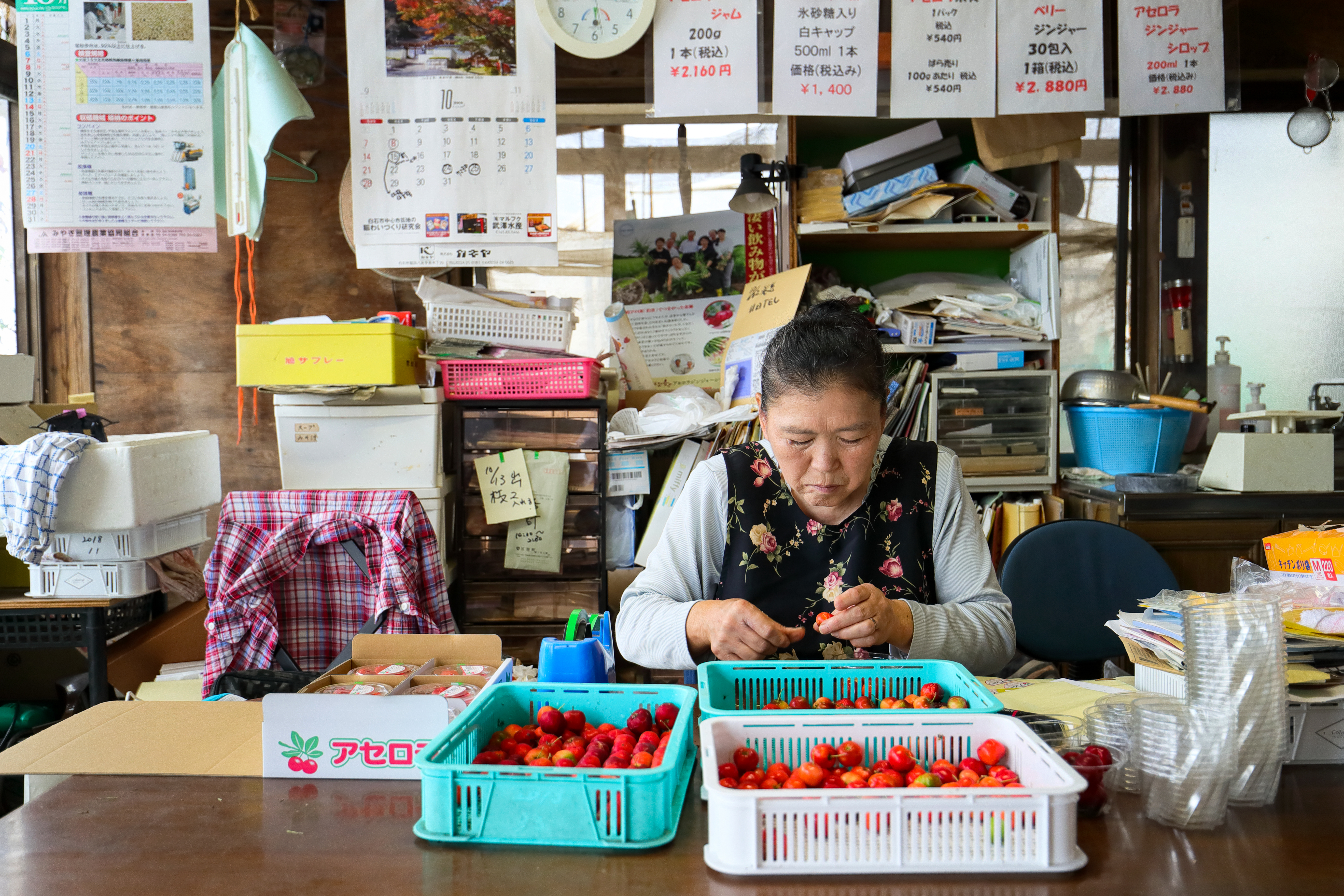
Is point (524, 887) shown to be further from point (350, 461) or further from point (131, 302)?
point (131, 302)

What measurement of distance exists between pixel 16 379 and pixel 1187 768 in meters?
3.18

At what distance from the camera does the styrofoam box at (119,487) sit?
245cm

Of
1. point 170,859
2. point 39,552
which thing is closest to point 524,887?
point 170,859

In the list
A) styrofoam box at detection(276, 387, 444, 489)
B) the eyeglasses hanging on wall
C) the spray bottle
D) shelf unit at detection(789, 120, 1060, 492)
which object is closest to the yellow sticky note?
styrofoam box at detection(276, 387, 444, 489)

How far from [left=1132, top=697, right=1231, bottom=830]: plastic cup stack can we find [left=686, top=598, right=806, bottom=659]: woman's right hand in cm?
Answer: 52

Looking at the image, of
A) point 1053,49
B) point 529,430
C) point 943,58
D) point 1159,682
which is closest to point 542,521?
point 529,430

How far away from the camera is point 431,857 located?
3.26 feet

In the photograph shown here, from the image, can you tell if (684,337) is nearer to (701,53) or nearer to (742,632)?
(701,53)

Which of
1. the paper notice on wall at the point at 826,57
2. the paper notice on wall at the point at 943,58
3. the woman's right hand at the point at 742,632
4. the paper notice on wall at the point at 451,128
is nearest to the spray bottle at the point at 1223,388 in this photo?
the paper notice on wall at the point at 943,58

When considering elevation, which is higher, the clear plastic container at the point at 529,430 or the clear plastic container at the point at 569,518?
the clear plastic container at the point at 529,430

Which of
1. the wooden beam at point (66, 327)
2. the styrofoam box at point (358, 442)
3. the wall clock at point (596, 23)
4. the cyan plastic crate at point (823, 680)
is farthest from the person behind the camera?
the wooden beam at point (66, 327)

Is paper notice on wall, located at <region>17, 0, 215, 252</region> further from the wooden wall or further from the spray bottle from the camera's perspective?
the spray bottle

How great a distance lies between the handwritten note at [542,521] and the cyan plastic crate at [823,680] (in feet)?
5.74

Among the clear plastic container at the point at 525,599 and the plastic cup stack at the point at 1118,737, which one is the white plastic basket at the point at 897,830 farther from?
the clear plastic container at the point at 525,599
